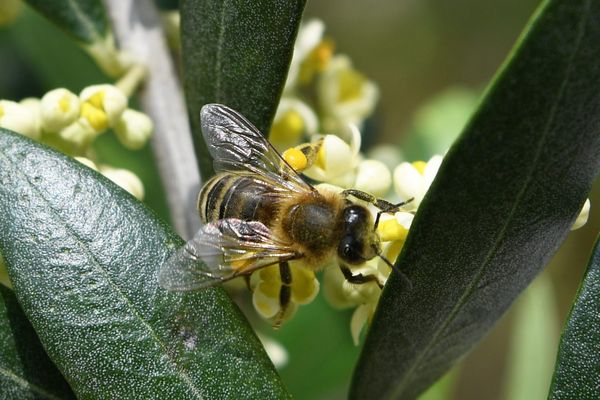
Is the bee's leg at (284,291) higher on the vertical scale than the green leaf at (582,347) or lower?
lower

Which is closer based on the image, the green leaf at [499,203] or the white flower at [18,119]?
the green leaf at [499,203]

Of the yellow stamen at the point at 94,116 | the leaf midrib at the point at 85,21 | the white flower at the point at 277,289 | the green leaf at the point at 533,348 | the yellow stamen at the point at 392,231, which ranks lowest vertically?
the green leaf at the point at 533,348

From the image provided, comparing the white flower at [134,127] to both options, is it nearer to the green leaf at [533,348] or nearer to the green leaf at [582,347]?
the green leaf at [582,347]

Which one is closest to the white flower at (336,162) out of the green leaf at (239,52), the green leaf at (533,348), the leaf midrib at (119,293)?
the green leaf at (239,52)

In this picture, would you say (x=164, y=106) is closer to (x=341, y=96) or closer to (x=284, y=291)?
(x=284, y=291)

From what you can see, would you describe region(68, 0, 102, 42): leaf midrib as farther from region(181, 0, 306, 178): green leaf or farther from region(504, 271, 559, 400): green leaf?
region(504, 271, 559, 400): green leaf

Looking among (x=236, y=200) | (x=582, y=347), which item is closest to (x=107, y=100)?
(x=236, y=200)

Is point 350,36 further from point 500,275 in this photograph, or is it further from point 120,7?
point 500,275

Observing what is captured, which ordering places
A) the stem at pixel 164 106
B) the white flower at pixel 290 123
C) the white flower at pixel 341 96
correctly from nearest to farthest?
1. the stem at pixel 164 106
2. the white flower at pixel 290 123
3. the white flower at pixel 341 96
